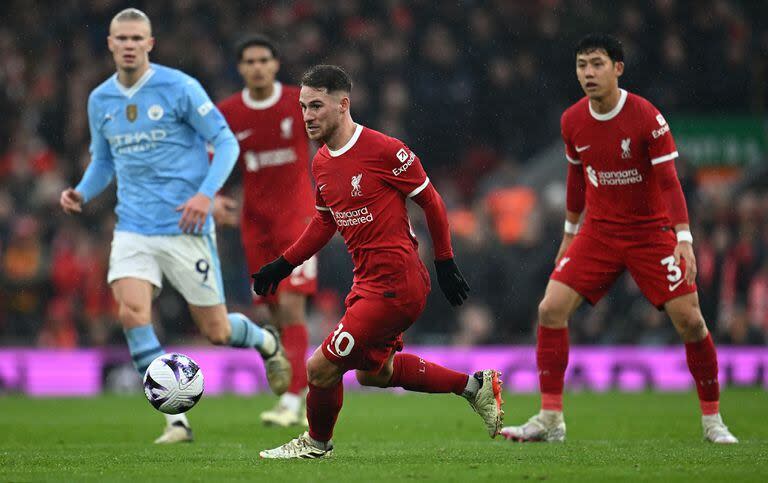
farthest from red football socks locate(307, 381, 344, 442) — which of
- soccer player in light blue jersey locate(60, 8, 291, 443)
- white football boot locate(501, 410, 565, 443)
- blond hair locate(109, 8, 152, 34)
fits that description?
blond hair locate(109, 8, 152, 34)

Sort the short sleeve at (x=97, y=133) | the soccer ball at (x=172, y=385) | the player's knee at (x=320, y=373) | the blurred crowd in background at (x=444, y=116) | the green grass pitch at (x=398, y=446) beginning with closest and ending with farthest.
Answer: the green grass pitch at (x=398, y=446) < the player's knee at (x=320, y=373) < the soccer ball at (x=172, y=385) < the short sleeve at (x=97, y=133) < the blurred crowd in background at (x=444, y=116)

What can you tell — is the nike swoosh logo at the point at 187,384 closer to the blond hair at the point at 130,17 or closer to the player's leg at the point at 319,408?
the player's leg at the point at 319,408

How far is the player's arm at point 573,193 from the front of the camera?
8.35 meters

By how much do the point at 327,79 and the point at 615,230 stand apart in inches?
96.8

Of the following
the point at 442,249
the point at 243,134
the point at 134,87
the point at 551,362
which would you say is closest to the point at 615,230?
the point at 551,362

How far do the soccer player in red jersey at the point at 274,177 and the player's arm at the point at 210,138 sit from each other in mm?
1229

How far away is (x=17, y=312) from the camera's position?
683 inches

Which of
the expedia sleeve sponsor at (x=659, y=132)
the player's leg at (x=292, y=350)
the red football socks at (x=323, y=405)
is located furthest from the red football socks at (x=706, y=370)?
the player's leg at (x=292, y=350)

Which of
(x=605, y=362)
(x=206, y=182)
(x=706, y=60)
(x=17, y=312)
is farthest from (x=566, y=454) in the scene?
(x=706, y=60)

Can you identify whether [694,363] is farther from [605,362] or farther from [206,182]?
[605,362]

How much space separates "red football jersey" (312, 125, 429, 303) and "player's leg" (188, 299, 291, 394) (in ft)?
7.59

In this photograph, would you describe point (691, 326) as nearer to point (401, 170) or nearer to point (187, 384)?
point (401, 170)

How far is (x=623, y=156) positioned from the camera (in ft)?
26.3

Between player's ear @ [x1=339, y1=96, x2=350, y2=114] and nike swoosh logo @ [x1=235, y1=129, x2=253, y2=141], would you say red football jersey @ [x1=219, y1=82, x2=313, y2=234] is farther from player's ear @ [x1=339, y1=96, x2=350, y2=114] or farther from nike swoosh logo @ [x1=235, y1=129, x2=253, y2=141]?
player's ear @ [x1=339, y1=96, x2=350, y2=114]
